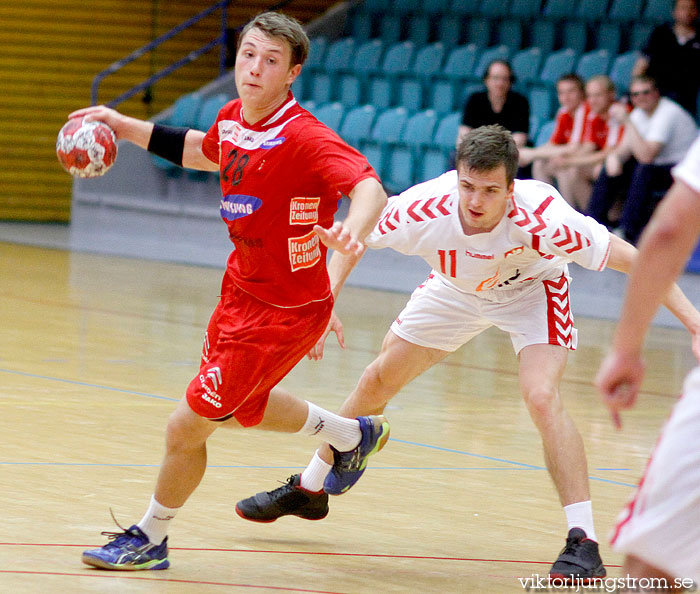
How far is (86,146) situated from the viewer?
4375mm

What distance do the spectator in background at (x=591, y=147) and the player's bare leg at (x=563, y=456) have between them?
755 cm

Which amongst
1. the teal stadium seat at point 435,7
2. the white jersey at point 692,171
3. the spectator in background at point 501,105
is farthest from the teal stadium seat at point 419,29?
the white jersey at point 692,171

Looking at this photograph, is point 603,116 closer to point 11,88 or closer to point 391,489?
point 391,489

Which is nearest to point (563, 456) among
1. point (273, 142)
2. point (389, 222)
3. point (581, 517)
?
point (581, 517)

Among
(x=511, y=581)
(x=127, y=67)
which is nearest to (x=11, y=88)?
(x=127, y=67)

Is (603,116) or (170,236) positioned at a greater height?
(603,116)

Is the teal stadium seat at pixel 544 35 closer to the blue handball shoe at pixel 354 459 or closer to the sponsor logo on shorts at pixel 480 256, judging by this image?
the sponsor logo on shorts at pixel 480 256

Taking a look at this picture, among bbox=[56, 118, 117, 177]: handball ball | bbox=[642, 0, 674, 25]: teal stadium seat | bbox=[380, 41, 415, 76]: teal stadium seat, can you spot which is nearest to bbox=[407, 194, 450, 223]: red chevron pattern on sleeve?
bbox=[56, 118, 117, 177]: handball ball

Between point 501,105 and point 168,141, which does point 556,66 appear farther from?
point 168,141

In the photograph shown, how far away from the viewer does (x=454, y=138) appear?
13.9 meters

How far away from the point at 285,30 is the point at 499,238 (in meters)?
1.05

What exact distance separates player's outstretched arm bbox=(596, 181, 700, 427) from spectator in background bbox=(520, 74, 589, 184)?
973 cm

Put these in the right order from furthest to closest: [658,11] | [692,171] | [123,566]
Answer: [658,11]
[123,566]
[692,171]

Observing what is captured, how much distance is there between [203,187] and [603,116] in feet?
20.9
